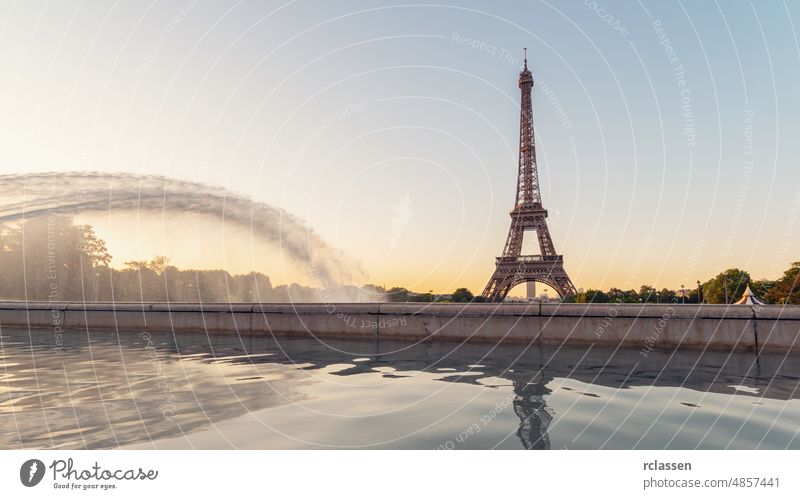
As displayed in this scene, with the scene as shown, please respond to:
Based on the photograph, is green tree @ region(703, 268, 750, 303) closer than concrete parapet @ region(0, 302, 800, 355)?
No

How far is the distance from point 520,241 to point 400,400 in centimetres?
5427

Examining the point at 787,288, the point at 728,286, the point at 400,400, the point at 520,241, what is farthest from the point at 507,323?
the point at 728,286

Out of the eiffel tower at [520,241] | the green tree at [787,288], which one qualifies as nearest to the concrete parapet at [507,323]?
the eiffel tower at [520,241]

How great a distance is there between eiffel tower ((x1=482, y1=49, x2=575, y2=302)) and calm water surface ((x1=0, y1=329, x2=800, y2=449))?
40.8 meters

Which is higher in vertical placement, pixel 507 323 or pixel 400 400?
pixel 507 323

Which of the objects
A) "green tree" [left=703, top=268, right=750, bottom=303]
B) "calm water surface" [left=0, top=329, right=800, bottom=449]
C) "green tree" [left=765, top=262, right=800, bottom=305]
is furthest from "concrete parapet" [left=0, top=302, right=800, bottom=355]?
"green tree" [left=703, top=268, right=750, bottom=303]

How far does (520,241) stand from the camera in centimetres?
5984

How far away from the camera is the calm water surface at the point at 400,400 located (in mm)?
5777

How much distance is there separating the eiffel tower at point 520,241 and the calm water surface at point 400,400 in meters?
40.8

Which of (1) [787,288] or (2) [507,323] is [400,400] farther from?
(1) [787,288]

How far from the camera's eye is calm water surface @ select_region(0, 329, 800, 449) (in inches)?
Result: 227

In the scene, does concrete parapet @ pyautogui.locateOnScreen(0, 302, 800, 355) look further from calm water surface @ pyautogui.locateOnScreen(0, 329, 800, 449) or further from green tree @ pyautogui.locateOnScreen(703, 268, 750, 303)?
green tree @ pyautogui.locateOnScreen(703, 268, 750, 303)

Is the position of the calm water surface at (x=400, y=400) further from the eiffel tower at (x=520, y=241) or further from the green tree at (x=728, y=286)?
the green tree at (x=728, y=286)

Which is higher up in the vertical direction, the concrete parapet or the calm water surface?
the concrete parapet
